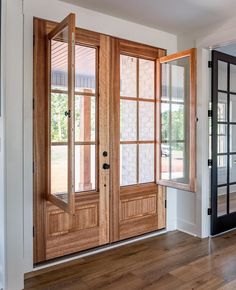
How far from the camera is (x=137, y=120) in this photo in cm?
355

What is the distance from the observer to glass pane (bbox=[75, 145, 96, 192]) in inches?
120

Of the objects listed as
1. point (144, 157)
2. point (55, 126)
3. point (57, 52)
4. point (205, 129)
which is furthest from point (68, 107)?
point (205, 129)

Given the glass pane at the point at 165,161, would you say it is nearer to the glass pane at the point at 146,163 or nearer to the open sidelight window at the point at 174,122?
Answer: the open sidelight window at the point at 174,122

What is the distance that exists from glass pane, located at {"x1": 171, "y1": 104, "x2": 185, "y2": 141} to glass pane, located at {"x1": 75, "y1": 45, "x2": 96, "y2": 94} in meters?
1.11

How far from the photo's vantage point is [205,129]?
3.57 m

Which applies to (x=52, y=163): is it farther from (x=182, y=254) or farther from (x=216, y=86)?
(x=216, y=86)

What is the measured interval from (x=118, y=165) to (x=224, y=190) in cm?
151

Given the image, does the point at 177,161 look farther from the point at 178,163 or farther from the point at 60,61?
the point at 60,61

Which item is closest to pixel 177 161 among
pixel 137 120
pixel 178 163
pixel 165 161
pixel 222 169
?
pixel 178 163

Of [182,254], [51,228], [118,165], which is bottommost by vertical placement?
[182,254]

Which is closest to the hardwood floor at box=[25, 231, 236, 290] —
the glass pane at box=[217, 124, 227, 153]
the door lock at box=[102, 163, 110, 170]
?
the door lock at box=[102, 163, 110, 170]

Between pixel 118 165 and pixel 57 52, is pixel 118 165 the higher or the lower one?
the lower one

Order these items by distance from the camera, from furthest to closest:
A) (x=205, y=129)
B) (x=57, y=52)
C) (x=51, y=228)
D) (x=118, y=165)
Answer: (x=205, y=129) → (x=118, y=165) → (x=51, y=228) → (x=57, y=52)

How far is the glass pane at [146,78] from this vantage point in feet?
11.7
